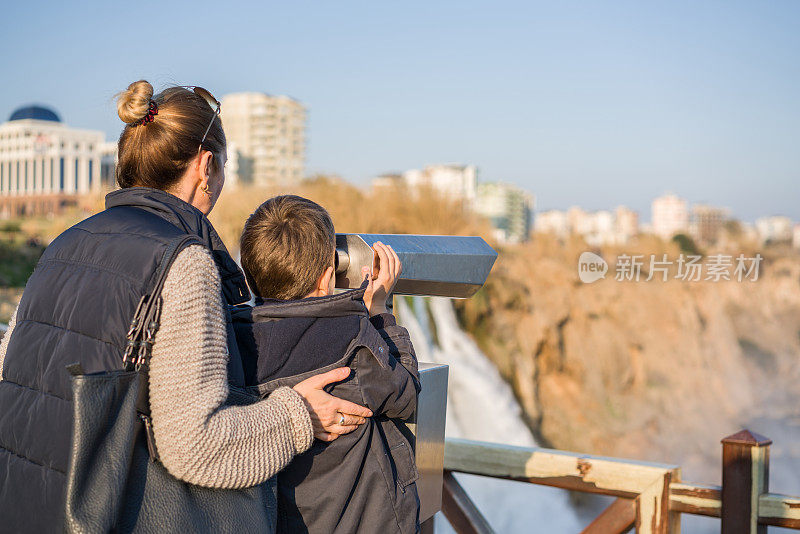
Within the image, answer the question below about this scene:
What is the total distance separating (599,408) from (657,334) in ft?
4.58

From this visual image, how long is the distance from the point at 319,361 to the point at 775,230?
11421 mm

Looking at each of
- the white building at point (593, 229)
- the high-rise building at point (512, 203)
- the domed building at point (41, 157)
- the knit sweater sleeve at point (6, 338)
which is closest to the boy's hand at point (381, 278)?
the knit sweater sleeve at point (6, 338)

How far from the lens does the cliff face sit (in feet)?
32.2

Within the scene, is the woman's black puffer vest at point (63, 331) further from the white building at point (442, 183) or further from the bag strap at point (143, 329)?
the white building at point (442, 183)

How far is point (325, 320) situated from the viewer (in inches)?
48.9

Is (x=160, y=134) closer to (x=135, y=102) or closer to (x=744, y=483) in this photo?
(x=135, y=102)

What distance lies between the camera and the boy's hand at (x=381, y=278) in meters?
1.36

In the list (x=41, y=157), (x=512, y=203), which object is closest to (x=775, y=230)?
(x=512, y=203)

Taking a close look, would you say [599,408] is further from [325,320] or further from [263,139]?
[263,139]

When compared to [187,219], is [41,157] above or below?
above

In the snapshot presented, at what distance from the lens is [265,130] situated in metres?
44.4

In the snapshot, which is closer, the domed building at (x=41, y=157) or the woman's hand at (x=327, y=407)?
the woman's hand at (x=327, y=407)

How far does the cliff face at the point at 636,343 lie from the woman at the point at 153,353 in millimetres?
8550

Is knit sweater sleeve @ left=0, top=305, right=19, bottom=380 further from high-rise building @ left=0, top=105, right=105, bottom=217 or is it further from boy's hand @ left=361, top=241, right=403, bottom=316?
high-rise building @ left=0, top=105, right=105, bottom=217
